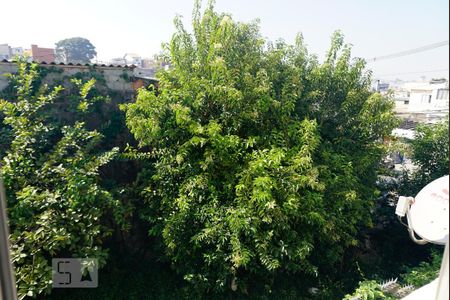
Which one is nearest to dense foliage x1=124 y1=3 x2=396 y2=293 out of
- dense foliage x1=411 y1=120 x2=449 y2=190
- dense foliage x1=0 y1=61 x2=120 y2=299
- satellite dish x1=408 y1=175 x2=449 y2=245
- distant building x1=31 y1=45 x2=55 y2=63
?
dense foliage x1=0 y1=61 x2=120 y2=299

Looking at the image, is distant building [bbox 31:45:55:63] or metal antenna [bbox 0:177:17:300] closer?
metal antenna [bbox 0:177:17:300]

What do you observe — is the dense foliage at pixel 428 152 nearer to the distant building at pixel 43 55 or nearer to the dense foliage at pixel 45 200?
the dense foliage at pixel 45 200

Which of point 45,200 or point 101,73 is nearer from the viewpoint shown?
point 45,200

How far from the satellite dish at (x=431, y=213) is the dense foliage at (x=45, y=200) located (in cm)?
227

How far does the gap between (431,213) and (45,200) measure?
2.70 meters

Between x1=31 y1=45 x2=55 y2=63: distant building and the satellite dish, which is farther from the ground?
x1=31 y1=45 x2=55 y2=63: distant building

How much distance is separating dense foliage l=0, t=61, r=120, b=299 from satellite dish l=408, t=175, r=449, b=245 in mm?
2271

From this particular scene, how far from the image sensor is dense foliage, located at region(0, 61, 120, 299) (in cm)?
234

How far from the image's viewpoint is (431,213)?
1.12 meters

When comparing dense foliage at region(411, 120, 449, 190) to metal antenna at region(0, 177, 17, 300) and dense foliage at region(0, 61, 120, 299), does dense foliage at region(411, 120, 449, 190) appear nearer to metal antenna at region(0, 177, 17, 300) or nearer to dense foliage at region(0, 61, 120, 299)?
dense foliage at region(0, 61, 120, 299)

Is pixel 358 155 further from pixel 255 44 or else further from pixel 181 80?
pixel 181 80

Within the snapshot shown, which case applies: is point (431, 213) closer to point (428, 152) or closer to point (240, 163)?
point (240, 163)

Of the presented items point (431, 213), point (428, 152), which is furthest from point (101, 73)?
point (428, 152)

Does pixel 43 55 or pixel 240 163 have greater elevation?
pixel 43 55
